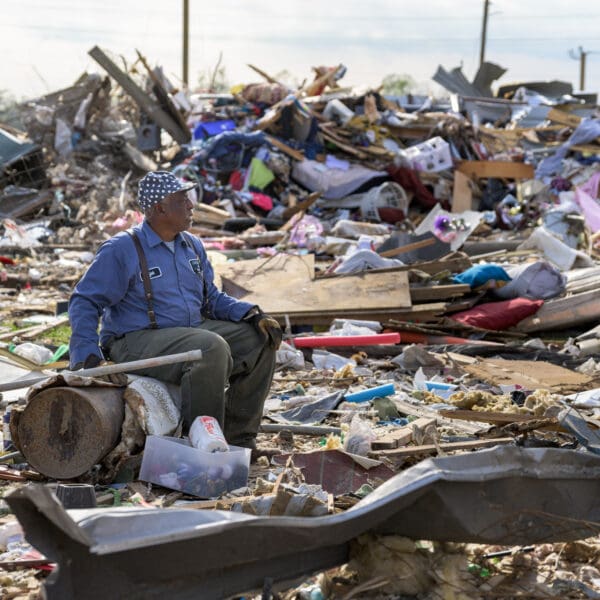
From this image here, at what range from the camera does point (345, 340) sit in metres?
8.39

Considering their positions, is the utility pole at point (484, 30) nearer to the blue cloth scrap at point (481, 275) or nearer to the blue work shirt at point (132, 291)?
the blue cloth scrap at point (481, 275)

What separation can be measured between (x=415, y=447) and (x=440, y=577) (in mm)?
1646

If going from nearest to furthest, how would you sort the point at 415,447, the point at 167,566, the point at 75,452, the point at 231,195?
the point at 167,566 < the point at 75,452 < the point at 415,447 < the point at 231,195

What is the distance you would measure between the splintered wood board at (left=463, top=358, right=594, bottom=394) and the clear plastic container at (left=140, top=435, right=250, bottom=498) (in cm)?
312

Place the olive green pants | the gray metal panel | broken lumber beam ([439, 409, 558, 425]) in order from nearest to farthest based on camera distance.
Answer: the gray metal panel
the olive green pants
broken lumber beam ([439, 409, 558, 425])

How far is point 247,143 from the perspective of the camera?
59.6 feet

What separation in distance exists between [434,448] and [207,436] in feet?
3.85

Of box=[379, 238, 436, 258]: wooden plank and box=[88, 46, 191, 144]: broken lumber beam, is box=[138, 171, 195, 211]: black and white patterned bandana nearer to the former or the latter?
box=[379, 238, 436, 258]: wooden plank

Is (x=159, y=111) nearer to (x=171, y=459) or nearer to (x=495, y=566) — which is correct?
(x=171, y=459)

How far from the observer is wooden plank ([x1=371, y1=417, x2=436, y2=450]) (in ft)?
16.9

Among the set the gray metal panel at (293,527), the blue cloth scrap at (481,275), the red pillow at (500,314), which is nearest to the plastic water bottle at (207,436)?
the gray metal panel at (293,527)

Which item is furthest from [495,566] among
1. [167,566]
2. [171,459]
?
[171,459]

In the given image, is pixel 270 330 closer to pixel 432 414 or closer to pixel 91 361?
pixel 91 361

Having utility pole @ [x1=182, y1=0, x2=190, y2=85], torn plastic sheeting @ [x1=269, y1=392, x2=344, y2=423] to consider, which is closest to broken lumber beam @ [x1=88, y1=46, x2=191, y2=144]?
utility pole @ [x1=182, y1=0, x2=190, y2=85]
